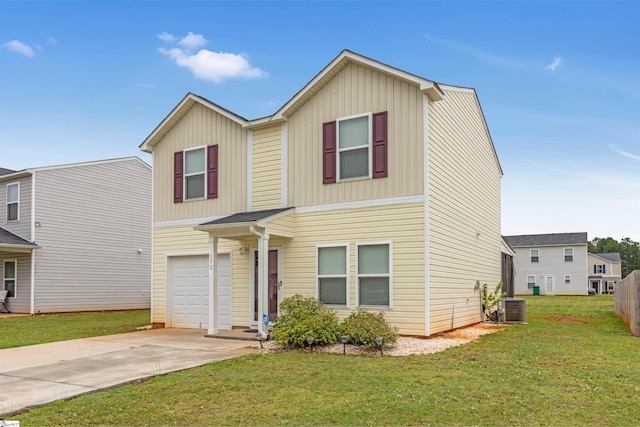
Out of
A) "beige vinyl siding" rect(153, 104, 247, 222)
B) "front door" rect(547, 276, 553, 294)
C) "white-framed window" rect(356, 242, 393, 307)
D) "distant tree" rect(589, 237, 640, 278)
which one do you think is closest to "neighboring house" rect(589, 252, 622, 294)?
"front door" rect(547, 276, 553, 294)

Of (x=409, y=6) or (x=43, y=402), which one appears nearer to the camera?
(x=43, y=402)

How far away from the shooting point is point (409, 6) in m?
13.4

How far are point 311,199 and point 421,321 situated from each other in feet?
13.0

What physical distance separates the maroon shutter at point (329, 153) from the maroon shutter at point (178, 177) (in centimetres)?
484

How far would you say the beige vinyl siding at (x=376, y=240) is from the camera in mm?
11117

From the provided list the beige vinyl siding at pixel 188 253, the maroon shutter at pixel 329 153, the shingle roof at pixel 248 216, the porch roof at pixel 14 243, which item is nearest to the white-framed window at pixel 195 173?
the beige vinyl siding at pixel 188 253

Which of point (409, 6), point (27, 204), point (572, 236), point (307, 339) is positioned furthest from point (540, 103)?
point (572, 236)

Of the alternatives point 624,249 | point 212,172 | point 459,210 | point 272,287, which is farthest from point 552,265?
point 624,249

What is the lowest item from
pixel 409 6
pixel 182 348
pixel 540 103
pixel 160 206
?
pixel 182 348

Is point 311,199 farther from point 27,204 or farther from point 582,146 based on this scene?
point 27,204

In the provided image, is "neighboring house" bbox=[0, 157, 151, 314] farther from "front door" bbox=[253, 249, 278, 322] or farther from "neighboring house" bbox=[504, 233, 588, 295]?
"neighboring house" bbox=[504, 233, 588, 295]

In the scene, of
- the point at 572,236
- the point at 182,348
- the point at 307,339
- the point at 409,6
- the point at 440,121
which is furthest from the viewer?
the point at 572,236

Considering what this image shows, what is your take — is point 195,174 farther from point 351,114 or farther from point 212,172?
point 351,114

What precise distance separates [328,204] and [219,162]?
151 inches
